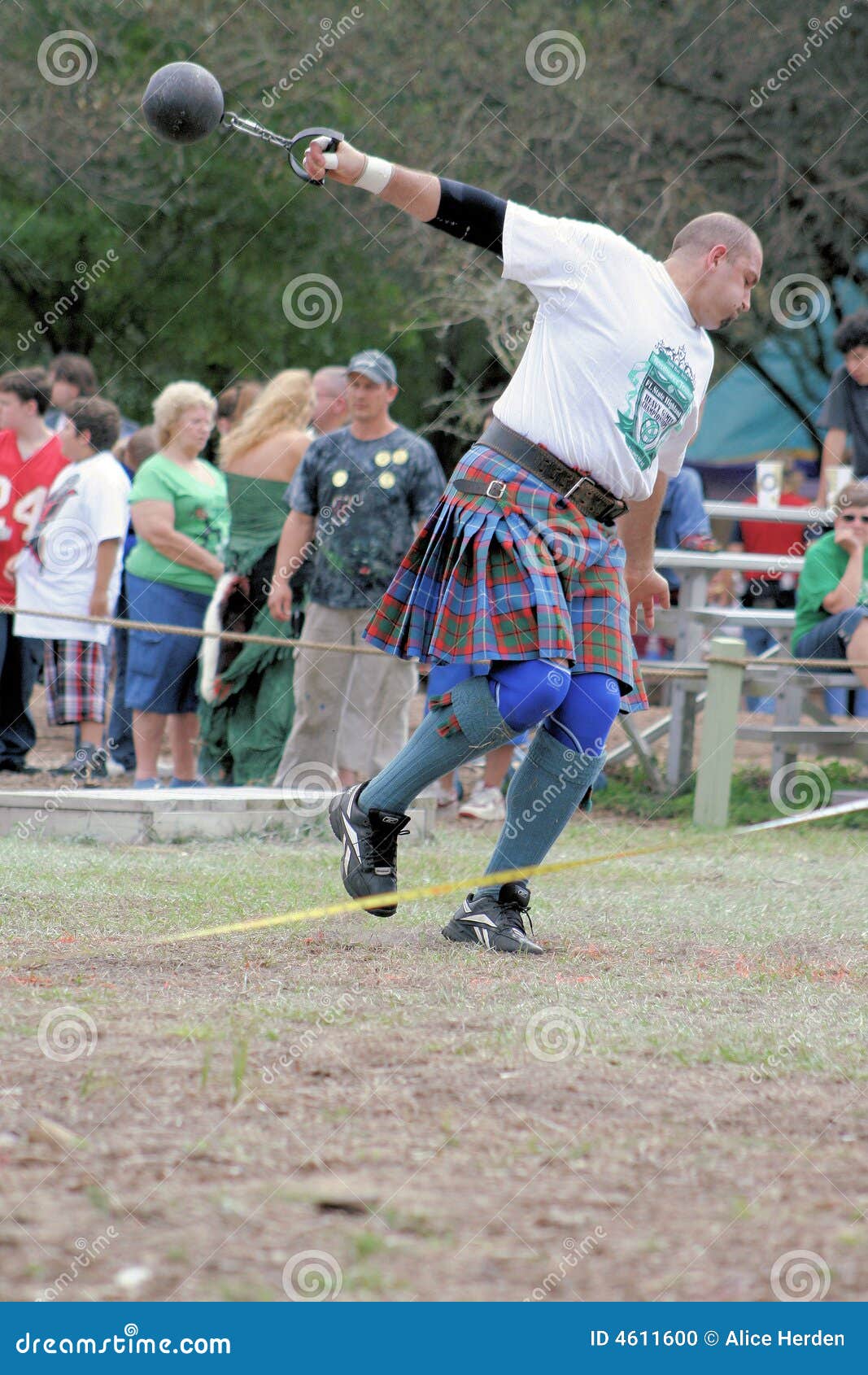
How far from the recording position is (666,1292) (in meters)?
1.88

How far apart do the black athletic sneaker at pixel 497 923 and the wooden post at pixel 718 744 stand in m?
3.26

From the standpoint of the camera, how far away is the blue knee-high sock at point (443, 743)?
3.73 m

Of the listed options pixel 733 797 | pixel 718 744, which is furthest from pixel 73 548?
pixel 733 797

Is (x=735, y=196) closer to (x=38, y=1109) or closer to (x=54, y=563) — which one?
(x=54, y=563)

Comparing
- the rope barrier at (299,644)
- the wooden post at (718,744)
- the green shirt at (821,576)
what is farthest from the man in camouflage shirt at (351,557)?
the green shirt at (821,576)

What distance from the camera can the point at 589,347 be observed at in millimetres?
3719

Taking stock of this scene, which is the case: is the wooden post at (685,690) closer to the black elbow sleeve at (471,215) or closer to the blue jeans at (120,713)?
the blue jeans at (120,713)

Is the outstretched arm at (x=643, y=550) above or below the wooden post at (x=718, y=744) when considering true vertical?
Result: above

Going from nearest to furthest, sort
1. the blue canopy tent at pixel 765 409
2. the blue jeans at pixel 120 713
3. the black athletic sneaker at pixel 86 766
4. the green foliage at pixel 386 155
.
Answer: the black athletic sneaker at pixel 86 766, the blue jeans at pixel 120 713, the green foliage at pixel 386 155, the blue canopy tent at pixel 765 409

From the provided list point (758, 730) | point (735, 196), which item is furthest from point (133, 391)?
point (758, 730)

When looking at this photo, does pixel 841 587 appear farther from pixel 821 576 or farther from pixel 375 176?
pixel 375 176

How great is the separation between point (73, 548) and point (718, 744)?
3.04 metres

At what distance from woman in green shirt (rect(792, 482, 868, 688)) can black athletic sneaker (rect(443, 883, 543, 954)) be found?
3.96m

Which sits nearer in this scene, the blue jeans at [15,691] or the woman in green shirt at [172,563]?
the woman in green shirt at [172,563]
